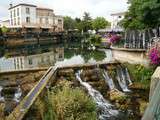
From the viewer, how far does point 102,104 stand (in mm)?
10625

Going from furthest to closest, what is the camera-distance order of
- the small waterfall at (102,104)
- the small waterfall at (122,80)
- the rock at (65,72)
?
the rock at (65,72), the small waterfall at (122,80), the small waterfall at (102,104)

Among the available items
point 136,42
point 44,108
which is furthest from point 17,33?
point 44,108

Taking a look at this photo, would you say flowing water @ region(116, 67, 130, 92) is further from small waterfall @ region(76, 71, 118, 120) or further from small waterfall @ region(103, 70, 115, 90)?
small waterfall @ region(76, 71, 118, 120)

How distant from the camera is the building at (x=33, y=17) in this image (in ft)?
237

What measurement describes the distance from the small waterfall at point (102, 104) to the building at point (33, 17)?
53702 millimetres

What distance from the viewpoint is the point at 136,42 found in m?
17.0

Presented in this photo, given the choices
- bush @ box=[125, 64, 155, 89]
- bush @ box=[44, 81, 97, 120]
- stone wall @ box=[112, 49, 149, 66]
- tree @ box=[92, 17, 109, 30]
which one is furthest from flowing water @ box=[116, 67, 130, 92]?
tree @ box=[92, 17, 109, 30]

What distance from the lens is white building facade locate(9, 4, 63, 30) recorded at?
241 feet

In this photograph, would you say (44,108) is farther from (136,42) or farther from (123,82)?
(136,42)

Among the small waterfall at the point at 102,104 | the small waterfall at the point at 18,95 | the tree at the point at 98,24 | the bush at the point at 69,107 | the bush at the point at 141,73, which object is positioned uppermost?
the tree at the point at 98,24

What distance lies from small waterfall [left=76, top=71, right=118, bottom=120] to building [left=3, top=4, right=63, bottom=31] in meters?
53.7

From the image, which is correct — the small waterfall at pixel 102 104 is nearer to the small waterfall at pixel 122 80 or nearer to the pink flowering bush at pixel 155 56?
the small waterfall at pixel 122 80

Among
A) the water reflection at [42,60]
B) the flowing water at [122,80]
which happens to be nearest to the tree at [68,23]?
the water reflection at [42,60]

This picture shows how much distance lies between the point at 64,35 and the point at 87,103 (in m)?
59.4
